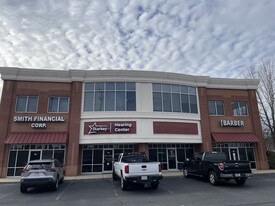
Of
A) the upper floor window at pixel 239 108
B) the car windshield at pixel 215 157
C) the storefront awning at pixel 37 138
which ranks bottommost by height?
the car windshield at pixel 215 157

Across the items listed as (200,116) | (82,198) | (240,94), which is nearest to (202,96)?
(200,116)

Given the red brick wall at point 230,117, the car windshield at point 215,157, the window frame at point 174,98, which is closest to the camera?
the car windshield at point 215,157

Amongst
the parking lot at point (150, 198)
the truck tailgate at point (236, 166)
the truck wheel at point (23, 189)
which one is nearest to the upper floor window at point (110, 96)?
the truck wheel at point (23, 189)

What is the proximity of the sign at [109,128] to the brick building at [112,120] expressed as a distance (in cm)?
9

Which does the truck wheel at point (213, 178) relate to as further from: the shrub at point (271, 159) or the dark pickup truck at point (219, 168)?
the shrub at point (271, 159)

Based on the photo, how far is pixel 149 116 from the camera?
21453 millimetres

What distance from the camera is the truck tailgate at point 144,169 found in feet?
37.7

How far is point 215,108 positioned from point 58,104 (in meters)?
16.6

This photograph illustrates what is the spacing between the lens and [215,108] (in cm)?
2447

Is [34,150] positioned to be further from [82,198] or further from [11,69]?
[82,198]

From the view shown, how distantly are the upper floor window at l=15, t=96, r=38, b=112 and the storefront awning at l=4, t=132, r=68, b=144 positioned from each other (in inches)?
97.2

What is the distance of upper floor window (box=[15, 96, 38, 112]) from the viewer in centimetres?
2111

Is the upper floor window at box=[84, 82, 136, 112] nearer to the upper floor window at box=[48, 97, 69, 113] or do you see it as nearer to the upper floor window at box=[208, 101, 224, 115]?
the upper floor window at box=[48, 97, 69, 113]

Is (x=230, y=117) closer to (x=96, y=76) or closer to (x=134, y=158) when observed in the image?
(x=134, y=158)
